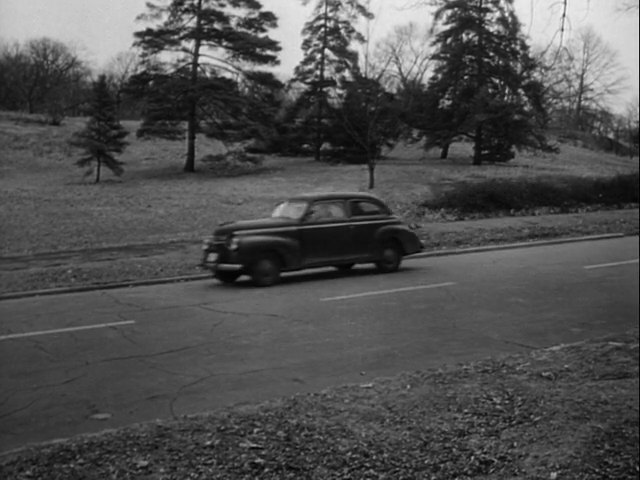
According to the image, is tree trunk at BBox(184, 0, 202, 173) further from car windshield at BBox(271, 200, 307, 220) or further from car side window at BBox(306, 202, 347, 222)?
car side window at BBox(306, 202, 347, 222)

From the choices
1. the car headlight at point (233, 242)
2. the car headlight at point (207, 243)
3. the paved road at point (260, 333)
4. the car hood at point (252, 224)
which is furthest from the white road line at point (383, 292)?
the car headlight at point (207, 243)

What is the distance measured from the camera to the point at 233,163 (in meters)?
2.97

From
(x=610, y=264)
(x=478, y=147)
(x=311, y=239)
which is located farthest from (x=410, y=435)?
(x=610, y=264)

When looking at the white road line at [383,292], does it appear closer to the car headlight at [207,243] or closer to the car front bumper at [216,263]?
the car front bumper at [216,263]

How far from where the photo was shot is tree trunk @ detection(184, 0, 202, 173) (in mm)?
2715

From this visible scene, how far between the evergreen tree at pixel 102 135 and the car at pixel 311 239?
538mm

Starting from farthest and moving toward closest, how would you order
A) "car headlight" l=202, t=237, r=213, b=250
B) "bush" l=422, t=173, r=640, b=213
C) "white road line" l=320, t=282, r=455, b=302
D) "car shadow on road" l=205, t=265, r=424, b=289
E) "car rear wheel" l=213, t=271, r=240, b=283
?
"white road line" l=320, t=282, r=455, b=302 < "bush" l=422, t=173, r=640, b=213 < "car shadow on road" l=205, t=265, r=424, b=289 < "car rear wheel" l=213, t=271, r=240, b=283 < "car headlight" l=202, t=237, r=213, b=250

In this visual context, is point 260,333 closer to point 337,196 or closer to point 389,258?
point 337,196

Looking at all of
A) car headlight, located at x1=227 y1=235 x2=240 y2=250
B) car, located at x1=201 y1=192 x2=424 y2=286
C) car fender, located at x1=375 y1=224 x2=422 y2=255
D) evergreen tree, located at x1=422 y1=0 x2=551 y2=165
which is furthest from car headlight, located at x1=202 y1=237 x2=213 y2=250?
evergreen tree, located at x1=422 y1=0 x2=551 y2=165

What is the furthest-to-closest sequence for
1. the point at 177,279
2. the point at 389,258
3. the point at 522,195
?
1. the point at 522,195
2. the point at 389,258
3. the point at 177,279

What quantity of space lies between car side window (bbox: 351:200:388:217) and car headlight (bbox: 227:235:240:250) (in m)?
0.69

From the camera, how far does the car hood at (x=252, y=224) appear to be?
3.12 meters

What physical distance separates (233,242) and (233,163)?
42 centimetres

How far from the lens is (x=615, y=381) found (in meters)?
4.31
